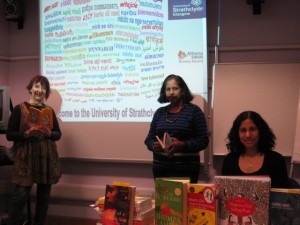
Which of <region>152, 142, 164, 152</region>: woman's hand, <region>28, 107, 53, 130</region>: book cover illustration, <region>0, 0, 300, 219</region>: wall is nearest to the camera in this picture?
<region>152, 142, 164, 152</region>: woman's hand

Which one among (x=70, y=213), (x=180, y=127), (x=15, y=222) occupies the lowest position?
(x=70, y=213)

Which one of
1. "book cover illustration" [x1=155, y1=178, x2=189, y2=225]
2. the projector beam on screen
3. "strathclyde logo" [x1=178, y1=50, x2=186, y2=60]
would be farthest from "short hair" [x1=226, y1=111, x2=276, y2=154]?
"strathclyde logo" [x1=178, y1=50, x2=186, y2=60]

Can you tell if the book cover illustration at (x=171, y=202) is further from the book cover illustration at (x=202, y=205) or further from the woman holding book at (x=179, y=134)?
the woman holding book at (x=179, y=134)

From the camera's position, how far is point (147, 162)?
3.54m

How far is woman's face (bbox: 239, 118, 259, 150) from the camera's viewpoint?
2.02 meters

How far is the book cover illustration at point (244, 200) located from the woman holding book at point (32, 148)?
196cm

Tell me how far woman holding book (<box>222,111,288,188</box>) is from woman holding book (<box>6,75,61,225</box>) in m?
1.68

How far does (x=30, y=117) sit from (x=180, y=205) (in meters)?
1.86

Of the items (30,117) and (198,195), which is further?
(30,117)

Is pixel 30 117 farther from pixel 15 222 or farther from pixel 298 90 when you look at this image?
pixel 298 90

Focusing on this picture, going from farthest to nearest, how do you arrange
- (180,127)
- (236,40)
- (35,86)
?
1. (236,40)
2. (35,86)
3. (180,127)

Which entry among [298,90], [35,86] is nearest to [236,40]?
[298,90]

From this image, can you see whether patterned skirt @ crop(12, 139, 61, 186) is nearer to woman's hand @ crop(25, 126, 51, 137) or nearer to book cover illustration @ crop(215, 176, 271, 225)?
woman's hand @ crop(25, 126, 51, 137)

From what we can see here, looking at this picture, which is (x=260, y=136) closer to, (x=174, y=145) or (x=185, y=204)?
(x=174, y=145)
